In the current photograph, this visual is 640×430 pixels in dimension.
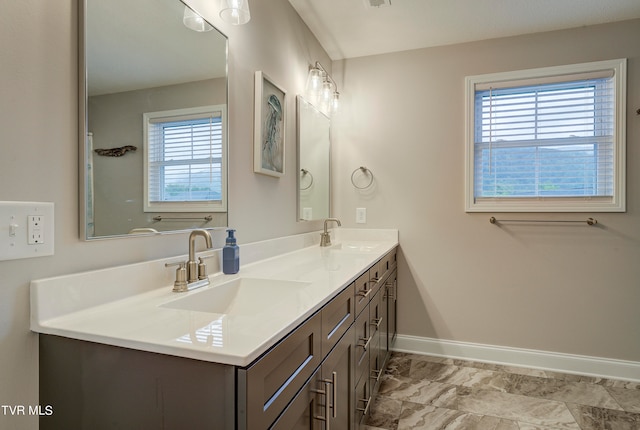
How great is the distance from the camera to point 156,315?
87 centimetres

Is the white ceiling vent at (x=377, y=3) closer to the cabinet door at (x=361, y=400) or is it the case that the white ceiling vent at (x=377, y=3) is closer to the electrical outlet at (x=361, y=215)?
the electrical outlet at (x=361, y=215)

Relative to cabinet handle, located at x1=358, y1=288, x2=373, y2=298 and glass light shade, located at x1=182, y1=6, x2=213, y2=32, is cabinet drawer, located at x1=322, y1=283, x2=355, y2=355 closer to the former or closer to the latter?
cabinet handle, located at x1=358, y1=288, x2=373, y2=298

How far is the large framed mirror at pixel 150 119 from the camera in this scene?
940mm

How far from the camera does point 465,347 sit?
260cm

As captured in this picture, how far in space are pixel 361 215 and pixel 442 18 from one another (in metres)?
1.48

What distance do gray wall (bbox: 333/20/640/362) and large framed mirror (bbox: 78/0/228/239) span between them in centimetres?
160

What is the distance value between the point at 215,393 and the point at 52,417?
18.7 inches

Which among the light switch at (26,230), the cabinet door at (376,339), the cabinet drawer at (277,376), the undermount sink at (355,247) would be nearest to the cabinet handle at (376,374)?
the cabinet door at (376,339)

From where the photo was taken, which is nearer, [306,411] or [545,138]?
[306,411]

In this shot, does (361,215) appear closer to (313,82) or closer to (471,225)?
(471,225)

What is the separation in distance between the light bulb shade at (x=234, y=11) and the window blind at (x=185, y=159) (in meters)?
0.36

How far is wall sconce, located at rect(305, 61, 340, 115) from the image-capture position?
2373 millimetres

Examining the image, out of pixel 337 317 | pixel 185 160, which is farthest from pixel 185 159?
pixel 337 317

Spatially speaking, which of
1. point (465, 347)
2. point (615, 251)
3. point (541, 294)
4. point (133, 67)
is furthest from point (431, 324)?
point (133, 67)
